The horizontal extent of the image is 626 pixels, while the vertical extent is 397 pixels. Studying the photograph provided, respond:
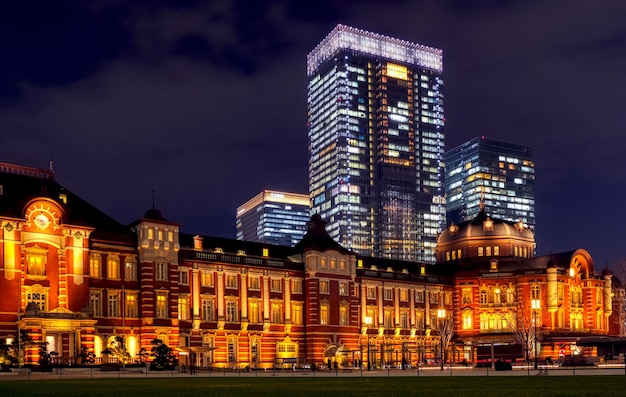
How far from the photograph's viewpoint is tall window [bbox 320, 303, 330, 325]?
346ft

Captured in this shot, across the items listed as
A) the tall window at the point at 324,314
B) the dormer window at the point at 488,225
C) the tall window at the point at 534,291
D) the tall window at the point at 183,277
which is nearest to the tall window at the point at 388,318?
the tall window at the point at 324,314

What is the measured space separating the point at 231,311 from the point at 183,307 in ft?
21.1

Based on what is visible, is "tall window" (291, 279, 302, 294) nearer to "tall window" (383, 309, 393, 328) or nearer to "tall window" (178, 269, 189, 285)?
"tall window" (178, 269, 189, 285)

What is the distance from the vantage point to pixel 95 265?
88062 millimetres

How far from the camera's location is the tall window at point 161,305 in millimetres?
91312

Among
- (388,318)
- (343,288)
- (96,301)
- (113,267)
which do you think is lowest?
(388,318)

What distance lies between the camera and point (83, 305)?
84.9m

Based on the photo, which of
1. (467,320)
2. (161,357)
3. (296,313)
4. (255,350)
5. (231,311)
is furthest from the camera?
(467,320)

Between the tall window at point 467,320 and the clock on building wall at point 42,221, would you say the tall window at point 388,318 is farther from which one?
the clock on building wall at point 42,221

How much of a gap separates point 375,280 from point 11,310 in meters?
48.2

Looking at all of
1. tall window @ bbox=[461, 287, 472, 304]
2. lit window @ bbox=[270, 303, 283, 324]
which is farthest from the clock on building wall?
tall window @ bbox=[461, 287, 472, 304]

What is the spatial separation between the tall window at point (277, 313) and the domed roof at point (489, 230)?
38.0 metres

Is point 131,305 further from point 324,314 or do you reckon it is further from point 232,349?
point 324,314

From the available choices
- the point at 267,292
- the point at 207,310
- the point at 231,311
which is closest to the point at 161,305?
the point at 207,310
